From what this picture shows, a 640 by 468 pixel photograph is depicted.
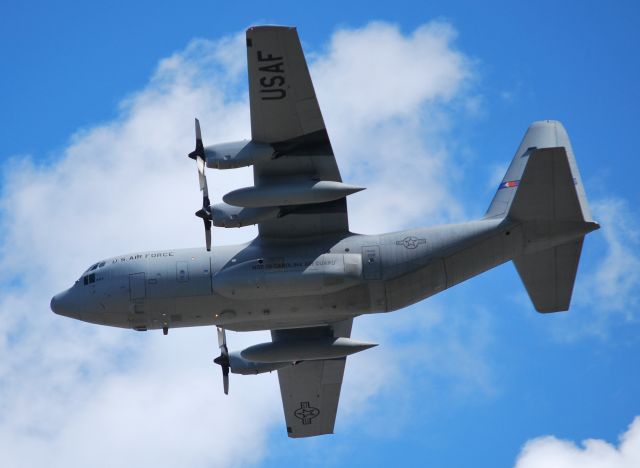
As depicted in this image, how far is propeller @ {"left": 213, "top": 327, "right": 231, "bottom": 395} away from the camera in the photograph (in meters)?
33.3

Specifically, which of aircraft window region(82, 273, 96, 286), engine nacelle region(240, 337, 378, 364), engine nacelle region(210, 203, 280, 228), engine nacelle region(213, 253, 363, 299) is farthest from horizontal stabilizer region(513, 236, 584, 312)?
aircraft window region(82, 273, 96, 286)

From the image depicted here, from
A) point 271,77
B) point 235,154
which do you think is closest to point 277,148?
point 235,154

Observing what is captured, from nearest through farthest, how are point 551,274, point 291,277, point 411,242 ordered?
point 291,277 < point 411,242 < point 551,274

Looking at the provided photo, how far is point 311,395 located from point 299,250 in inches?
246

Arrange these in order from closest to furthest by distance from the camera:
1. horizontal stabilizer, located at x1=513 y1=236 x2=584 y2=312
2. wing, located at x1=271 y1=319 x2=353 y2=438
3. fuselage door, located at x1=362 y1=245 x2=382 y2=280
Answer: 1. fuselage door, located at x1=362 y1=245 x2=382 y2=280
2. horizontal stabilizer, located at x1=513 y1=236 x2=584 y2=312
3. wing, located at x1=271 y1=319 x2=353 y2=438

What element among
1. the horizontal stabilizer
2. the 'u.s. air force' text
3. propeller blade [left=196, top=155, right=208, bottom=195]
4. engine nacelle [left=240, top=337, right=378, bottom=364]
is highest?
the 'u.s. air force' text

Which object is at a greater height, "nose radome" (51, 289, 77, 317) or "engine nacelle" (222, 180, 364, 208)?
"engine nacelle" (222, 180, 364, 208)

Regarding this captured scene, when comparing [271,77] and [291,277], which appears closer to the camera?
[271,77]

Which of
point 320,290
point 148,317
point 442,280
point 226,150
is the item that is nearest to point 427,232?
point 442,280

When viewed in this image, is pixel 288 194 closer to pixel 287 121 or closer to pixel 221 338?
pixel 287 121

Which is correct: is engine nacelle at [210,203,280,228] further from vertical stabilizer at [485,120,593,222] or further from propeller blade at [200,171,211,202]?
vertical stabilizer at [485,120,593,222]

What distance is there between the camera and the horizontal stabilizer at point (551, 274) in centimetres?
3042

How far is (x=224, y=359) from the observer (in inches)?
1313

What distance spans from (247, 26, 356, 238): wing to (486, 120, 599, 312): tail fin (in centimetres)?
473
